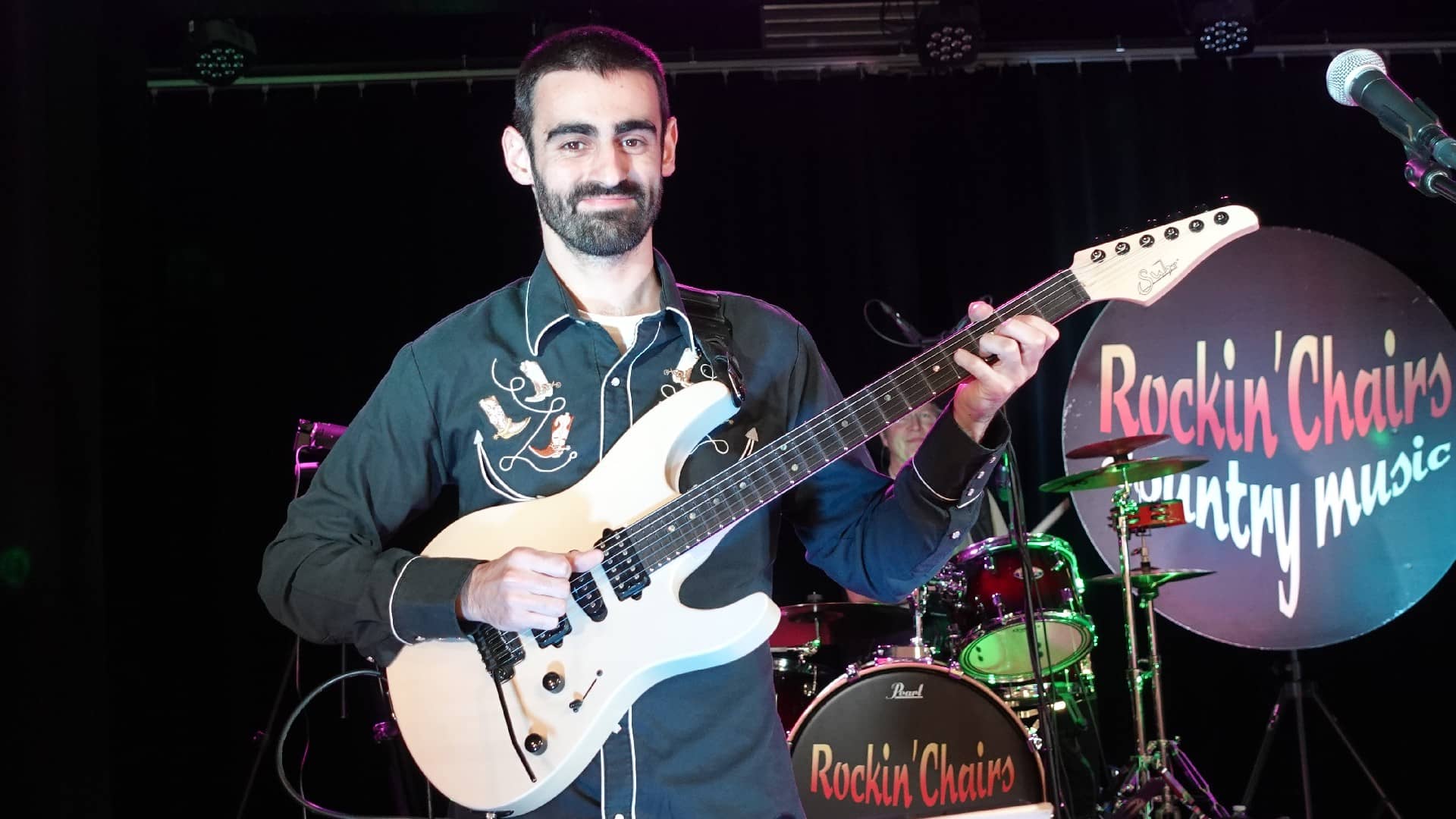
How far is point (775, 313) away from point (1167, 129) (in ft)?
15.4

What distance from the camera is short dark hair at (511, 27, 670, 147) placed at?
2.66 meters

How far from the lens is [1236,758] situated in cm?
639

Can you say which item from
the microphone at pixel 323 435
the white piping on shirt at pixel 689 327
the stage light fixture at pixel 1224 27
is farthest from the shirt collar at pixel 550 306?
the stage light fixture at pixel 1224 27

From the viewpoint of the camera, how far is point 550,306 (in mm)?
2609

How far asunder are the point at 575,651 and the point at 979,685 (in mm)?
2925

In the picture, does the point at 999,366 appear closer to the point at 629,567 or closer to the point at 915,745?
the point at 629,567

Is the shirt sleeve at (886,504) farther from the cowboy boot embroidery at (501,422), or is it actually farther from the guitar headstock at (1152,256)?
the cowboy boot embroidery at (501,422)

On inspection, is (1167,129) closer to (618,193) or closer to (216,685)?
(618,193)

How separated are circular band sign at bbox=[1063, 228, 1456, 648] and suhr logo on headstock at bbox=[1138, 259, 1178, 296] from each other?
146 inches

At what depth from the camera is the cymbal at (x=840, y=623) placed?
5.11 meters

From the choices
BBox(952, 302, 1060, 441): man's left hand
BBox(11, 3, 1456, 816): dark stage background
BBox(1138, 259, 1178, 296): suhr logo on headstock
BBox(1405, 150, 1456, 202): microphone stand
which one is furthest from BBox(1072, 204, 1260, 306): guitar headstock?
Result: BBox(11, 3, 1456, 816): dark stage background

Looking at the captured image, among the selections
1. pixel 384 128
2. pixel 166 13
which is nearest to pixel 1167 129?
pixel 384 128

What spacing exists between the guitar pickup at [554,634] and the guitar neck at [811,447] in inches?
6.2

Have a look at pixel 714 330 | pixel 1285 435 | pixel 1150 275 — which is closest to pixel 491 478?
pixel 714 330
